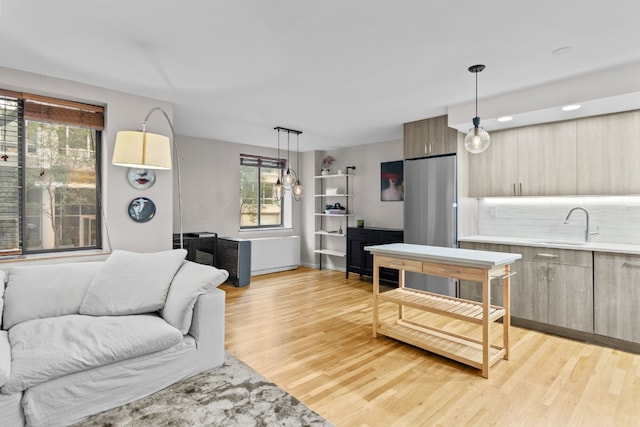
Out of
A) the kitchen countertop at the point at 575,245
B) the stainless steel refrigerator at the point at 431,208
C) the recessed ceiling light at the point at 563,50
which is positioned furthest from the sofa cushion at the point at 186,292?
the recessed ceiling light at the point at 563,50

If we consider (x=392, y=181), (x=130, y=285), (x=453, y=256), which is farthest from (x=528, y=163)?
(x=130, y=285)

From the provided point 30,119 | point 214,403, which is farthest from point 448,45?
point 30,119

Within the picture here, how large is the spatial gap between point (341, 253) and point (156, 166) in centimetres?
436

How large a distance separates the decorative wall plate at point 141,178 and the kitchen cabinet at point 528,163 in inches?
154

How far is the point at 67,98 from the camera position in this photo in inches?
130

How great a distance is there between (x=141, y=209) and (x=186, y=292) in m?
1.61

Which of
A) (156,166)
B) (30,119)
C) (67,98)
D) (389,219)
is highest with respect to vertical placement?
(67,98)

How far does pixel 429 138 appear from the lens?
4.43 m

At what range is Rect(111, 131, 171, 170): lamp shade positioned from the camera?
2.47m

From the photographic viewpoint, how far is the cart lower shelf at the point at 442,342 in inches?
107

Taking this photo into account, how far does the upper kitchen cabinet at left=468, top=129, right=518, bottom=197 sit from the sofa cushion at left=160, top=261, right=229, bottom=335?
3.36m

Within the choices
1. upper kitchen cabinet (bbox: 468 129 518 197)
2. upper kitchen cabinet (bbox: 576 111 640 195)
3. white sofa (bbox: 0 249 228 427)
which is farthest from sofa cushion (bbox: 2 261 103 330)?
upper kitchen cabinet (bbox: 576 111 640 195)

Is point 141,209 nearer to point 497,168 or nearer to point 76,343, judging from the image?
point 76,343

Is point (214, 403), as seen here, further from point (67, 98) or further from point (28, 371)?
point (67, 98)
